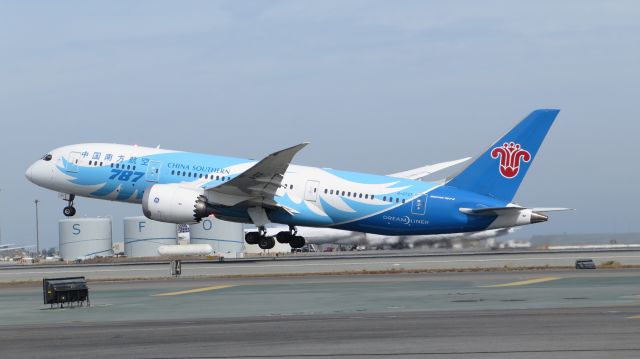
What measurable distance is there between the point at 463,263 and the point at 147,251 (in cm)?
4964

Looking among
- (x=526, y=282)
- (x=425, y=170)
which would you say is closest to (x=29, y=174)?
(x=425, y=170)

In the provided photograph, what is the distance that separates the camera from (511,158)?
189 ft

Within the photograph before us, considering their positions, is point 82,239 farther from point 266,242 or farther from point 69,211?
point 266,242

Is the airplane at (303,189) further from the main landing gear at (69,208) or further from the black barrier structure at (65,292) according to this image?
the black barrier structure at (65,292)

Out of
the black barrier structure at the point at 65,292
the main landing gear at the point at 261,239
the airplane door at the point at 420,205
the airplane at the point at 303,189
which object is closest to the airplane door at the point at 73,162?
the airplane at the point at 303,189

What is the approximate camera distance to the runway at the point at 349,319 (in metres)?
20.5

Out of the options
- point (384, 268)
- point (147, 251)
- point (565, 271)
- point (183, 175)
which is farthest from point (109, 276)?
point (147, 251)

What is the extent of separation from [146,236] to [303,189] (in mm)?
40023

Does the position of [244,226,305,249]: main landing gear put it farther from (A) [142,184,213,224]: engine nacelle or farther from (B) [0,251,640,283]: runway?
(A) [142,184,213,224]: engine nacelle

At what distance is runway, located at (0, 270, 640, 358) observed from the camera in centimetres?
2047

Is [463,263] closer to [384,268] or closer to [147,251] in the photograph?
[384,268]

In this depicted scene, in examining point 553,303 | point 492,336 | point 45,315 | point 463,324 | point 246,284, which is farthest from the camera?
point 246,284

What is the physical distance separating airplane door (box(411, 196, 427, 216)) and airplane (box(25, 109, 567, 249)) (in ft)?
0.19

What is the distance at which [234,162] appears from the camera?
6066 centimetres
